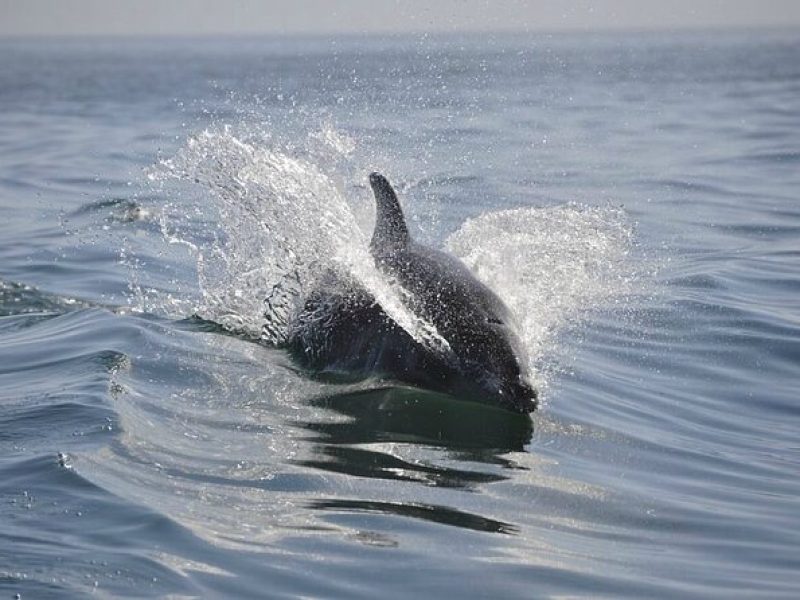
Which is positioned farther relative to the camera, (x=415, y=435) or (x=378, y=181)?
(x=378, y=181)

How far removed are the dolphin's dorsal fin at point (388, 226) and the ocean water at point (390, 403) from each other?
194mm

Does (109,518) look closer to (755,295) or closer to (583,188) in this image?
(755,295)

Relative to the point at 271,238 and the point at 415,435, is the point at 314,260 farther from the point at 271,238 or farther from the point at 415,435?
the point at 415,435

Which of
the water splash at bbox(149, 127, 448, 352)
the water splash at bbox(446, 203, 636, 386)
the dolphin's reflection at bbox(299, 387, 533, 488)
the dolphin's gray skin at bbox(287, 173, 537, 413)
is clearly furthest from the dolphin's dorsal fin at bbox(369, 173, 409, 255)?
the dolphin's reflection at bbox(299, 387, 533, 488)

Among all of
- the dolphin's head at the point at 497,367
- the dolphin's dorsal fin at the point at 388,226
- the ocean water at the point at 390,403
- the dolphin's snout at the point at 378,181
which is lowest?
the ocean water at the point at 390,403

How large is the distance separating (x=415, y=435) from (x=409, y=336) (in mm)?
793

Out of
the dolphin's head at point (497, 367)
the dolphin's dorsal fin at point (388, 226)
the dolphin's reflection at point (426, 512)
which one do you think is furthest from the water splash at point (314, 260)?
the dolphin's reflection at point (426, 512)

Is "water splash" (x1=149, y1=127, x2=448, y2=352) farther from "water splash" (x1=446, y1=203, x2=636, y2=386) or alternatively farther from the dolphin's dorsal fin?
"water splash" (x1=446, y1=203, x2=636, y2=386)

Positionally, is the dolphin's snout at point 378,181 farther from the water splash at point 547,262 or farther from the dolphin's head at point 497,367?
the dolphin's head at point 497,367

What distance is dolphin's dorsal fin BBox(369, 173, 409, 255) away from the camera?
9492 mm

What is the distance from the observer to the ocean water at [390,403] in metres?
6.21

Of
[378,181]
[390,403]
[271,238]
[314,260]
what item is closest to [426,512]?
[390,403]

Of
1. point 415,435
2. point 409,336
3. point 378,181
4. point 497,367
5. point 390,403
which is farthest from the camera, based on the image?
point 378,181

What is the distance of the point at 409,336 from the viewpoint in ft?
28.5
